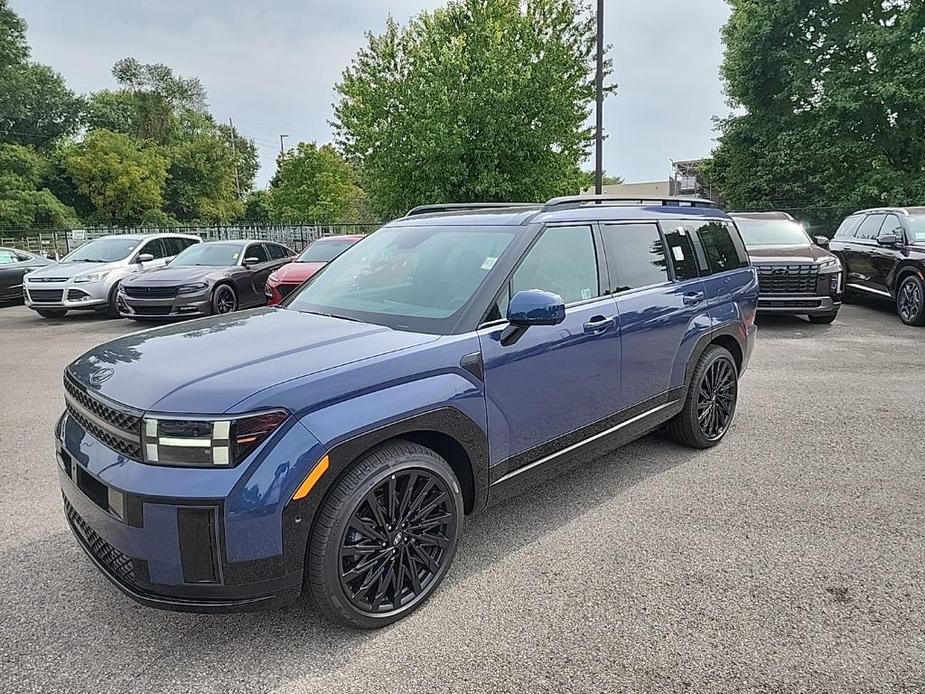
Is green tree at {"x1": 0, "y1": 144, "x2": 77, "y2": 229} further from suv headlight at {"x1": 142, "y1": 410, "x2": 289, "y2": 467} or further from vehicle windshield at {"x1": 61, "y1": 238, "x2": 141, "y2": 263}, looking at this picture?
suv headlight at {"x1": 142, "y1": 410, "x2": 289, "y2": 467}

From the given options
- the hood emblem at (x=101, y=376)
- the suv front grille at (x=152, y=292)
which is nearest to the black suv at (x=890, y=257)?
the hood emblem at (x=101, y=376)

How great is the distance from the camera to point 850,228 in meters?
12.3

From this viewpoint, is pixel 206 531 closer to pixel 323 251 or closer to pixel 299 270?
pixel 299 270

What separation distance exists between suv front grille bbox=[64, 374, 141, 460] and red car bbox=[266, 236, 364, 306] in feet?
23.0

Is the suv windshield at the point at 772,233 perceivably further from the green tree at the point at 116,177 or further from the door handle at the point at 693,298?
the green tree at the point at 116,177

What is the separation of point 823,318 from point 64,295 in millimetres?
13034

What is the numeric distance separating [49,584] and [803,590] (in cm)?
347

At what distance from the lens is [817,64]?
21016mm

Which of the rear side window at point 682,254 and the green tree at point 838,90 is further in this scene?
the green tree at point 838,90

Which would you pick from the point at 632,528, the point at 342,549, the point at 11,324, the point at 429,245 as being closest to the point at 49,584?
the point at 342,549

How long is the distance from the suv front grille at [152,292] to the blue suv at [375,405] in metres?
7.57

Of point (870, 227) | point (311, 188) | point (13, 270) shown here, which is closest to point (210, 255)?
point (13, 270)

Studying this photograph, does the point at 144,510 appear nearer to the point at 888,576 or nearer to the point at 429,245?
the point at 429,245

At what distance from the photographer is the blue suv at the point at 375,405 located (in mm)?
2279
